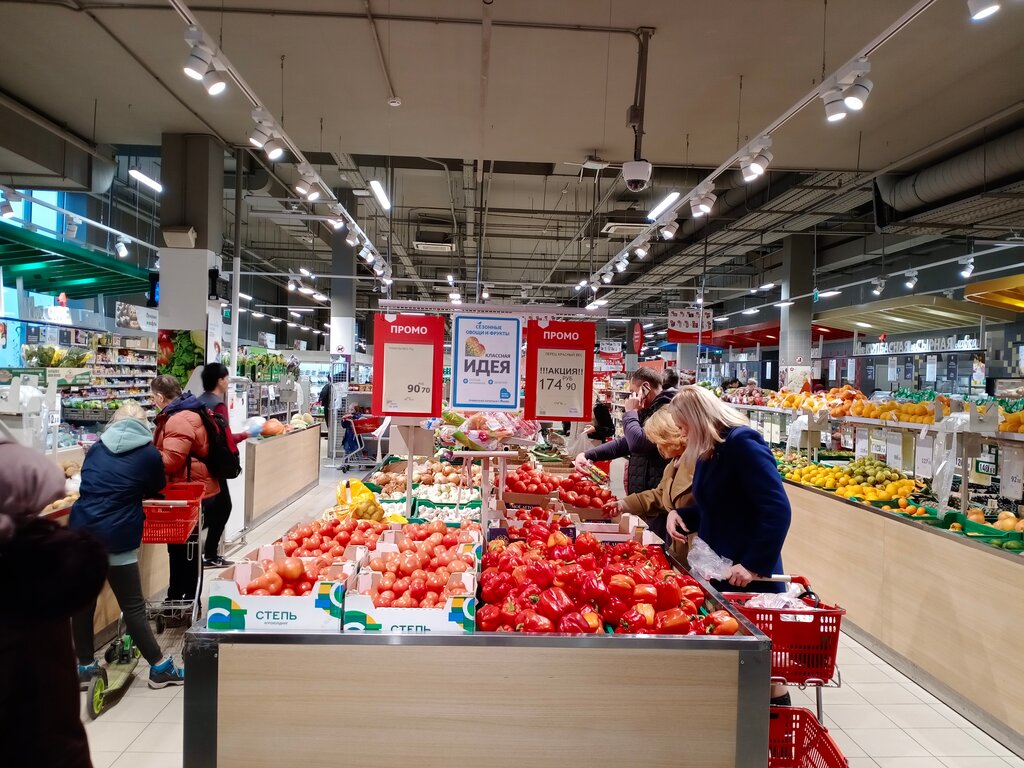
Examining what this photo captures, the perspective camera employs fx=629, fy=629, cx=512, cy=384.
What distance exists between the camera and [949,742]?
10.9ft

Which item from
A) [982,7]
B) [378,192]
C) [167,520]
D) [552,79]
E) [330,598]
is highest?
[552,79]

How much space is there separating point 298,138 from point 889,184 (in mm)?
9176

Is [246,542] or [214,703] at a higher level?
[214,703]

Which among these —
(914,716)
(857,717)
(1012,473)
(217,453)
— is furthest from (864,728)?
(217,453)

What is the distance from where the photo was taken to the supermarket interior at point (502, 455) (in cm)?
211

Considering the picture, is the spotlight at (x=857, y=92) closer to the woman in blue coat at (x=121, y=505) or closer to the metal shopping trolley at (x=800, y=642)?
the metal shopping trolley at (x=800, y=642)

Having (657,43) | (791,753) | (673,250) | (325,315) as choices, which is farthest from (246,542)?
(325,315)

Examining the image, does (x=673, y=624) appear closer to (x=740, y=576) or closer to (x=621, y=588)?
(x=621, y=588)

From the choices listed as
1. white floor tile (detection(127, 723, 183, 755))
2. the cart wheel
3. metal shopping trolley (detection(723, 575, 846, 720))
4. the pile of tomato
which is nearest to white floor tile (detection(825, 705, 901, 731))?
metal shopping trolley (detection(723, 575, 846, 720))

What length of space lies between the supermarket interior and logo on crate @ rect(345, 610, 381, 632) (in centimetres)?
2

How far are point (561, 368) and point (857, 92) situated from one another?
11.0 ft

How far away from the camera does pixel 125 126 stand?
8742 millimetres

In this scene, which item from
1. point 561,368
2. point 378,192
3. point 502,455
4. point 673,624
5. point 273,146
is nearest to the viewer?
point 673,624

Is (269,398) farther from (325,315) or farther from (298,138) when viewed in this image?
(325,315)
